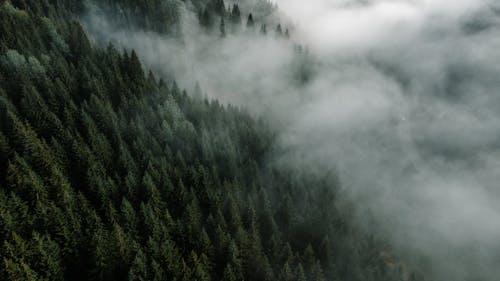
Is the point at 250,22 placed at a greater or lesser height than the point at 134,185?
greater

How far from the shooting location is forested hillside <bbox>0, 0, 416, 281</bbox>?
48.7m

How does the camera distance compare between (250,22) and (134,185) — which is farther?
(250,22)

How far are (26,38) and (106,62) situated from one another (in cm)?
1893

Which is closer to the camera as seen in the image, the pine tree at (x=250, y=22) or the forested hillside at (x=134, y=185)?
the forested hillside at (x=134, y=185)

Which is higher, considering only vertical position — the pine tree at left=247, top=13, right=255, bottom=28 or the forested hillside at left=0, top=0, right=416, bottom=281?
the pine tree at left=247, top=13, right=255, bottom=28

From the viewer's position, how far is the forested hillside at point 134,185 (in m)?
48.7

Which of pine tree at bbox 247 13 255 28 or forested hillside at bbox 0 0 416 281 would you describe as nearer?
forested hillside at bbox 0 0 416 281

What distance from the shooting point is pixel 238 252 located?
2349 inches

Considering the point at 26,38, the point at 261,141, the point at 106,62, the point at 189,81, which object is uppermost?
the point at 26,38

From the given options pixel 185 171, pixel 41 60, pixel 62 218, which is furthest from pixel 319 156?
pixel 62 218

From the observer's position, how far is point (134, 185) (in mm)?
65000

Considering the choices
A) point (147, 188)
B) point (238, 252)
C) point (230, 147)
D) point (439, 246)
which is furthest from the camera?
point (439, 246)

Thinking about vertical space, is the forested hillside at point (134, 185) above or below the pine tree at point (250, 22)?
below

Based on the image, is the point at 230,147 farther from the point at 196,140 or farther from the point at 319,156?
the point at 319,156
